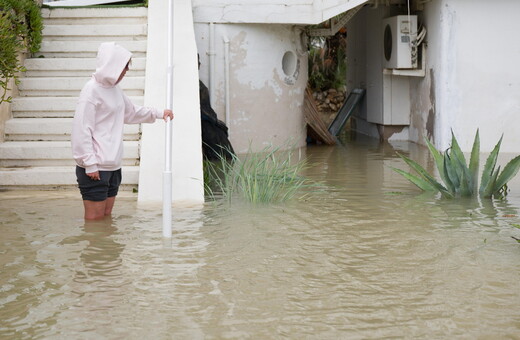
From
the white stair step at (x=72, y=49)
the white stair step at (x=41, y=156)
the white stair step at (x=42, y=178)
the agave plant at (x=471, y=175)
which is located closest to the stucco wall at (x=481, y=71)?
the agave plant at (x=471, y=175)

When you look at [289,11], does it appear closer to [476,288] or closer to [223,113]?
[223,113]

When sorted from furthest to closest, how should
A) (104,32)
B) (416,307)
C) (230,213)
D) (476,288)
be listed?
(104,32)
(230,213)
(476,288)
(416,307)

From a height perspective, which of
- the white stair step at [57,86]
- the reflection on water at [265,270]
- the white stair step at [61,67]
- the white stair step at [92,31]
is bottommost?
the reflection on water at [265,270]

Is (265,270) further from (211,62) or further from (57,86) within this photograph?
(211,62)

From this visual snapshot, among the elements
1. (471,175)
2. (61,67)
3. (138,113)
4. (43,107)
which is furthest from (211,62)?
(138,113)

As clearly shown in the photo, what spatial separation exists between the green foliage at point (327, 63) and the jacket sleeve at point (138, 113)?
14.2m

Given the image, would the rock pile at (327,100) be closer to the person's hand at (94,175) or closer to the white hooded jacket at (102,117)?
the white hooded jacket at (102,117)

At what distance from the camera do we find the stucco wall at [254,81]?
14.1m

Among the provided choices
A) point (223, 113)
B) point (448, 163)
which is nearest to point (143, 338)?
point (448, 163)

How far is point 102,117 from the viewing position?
727cm

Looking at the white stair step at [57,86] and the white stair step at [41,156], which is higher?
the white stair step at [57,86]

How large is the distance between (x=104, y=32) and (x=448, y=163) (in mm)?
5181

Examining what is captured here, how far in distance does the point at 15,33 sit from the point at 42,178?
1.94 m

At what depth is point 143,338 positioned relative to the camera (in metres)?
4.70
